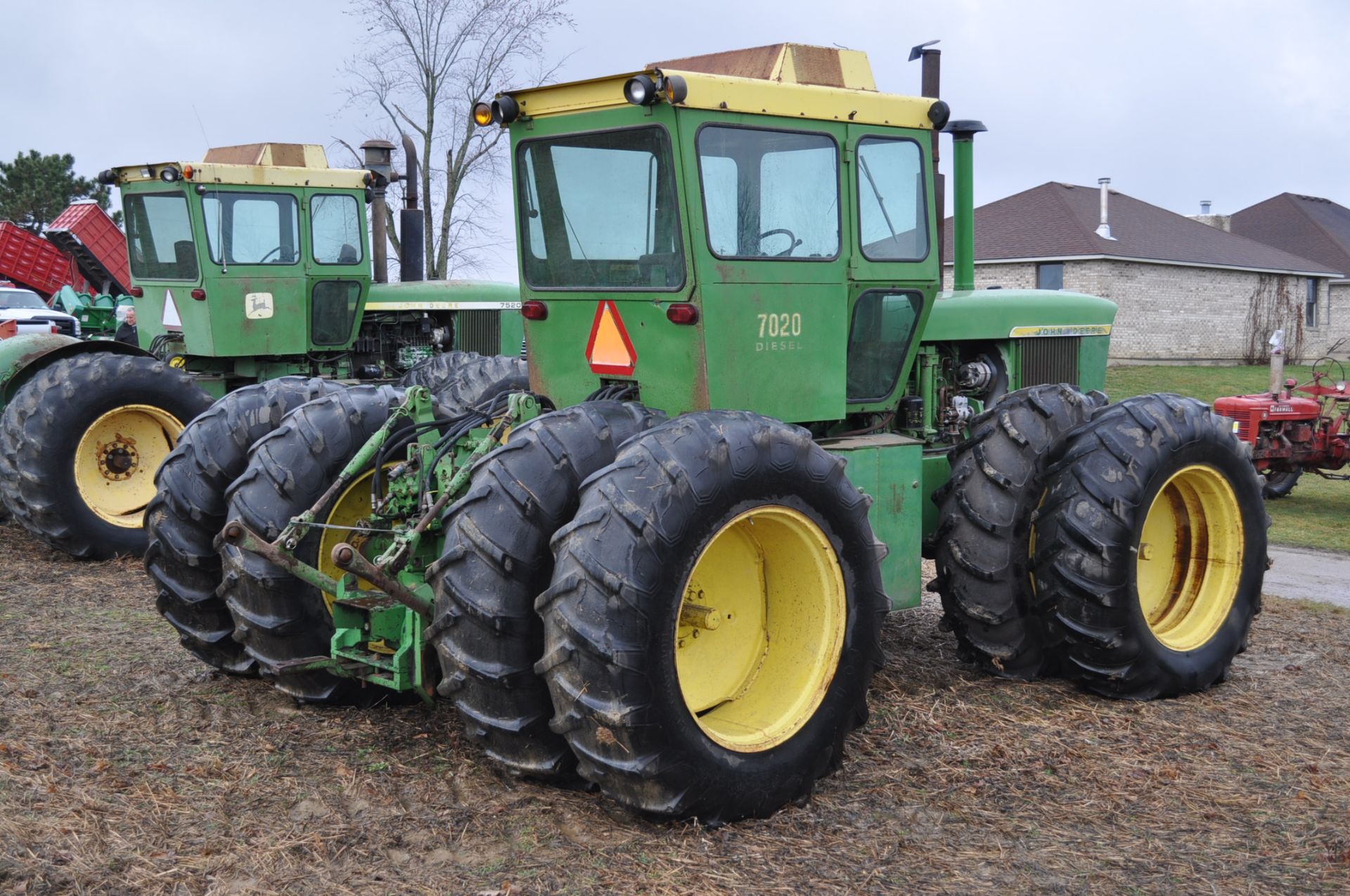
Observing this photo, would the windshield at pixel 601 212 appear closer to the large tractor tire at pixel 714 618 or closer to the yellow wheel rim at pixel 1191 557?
the large tractor tire at pixel 714 618

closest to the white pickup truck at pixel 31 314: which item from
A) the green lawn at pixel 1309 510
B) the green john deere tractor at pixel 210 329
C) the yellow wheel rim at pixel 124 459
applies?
the green john deere tractor at pixel 210 329

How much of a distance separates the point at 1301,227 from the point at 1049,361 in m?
44.4

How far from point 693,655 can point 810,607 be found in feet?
1.55

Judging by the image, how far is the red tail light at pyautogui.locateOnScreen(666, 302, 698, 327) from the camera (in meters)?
4.83

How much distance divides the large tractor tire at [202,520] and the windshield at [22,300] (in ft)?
65.4

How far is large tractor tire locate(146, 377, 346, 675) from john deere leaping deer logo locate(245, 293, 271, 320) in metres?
5.54

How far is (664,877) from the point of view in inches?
151

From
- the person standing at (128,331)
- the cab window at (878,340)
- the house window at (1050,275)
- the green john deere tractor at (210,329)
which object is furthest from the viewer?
the house window at (1050,275)

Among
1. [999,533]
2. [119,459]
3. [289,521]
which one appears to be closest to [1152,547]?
[999,533]

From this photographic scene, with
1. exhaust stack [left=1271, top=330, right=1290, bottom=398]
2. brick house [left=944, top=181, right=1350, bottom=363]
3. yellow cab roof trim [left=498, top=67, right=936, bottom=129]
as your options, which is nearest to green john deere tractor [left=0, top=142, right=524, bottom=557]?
yellow cab roof trim [left=498, top=67, right=936, bottom=129]

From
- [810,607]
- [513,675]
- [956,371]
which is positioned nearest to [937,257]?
[956,371]

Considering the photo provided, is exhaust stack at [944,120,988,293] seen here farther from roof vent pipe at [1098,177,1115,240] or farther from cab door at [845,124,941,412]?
roof vent pipe at [1098,177,1115,240]

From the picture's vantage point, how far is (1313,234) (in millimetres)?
45375

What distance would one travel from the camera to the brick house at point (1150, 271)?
31.6m
